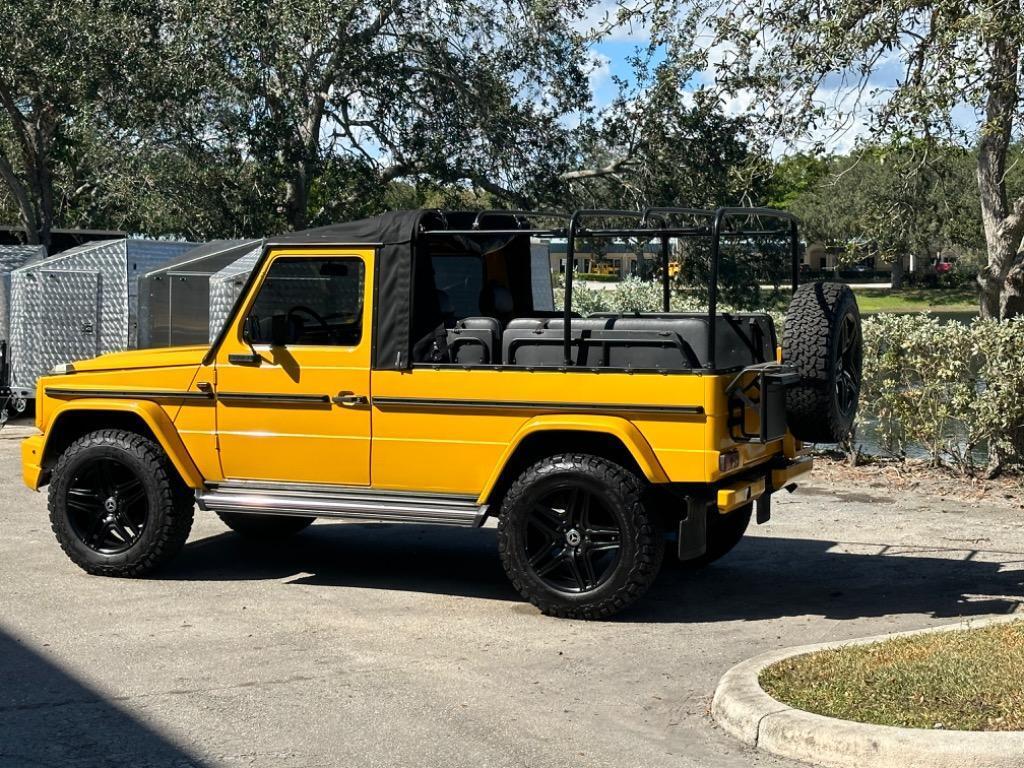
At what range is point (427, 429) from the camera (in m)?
7.38

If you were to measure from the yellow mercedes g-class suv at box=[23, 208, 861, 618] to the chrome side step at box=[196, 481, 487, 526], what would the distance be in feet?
0.04

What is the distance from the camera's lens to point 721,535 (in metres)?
8.48

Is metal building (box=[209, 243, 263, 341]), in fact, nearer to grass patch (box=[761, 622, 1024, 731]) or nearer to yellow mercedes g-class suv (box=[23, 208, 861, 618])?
yellow mercedes g-class suv (box=[23, 208, 861, 618])

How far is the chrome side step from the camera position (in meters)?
7.31

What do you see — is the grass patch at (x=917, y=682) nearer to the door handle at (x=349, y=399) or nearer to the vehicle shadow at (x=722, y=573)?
the vehicle shadow at (x=722, y=573)

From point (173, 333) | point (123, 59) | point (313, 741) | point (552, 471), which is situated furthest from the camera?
point (123, 59)

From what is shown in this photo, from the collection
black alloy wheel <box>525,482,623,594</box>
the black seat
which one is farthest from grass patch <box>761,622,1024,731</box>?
the black seat

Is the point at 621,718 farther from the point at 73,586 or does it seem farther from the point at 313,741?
the point at 73,586

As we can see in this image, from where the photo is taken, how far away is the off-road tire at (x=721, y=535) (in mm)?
8359

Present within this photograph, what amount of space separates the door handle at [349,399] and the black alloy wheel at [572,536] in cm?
115

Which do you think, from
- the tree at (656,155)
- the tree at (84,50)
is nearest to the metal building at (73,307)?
the tree at (84,50)

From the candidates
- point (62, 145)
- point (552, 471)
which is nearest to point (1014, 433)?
point (552, 471)

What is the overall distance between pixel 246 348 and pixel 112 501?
129cm

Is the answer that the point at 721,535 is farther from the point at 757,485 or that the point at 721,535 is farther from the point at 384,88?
the point at 384,88
